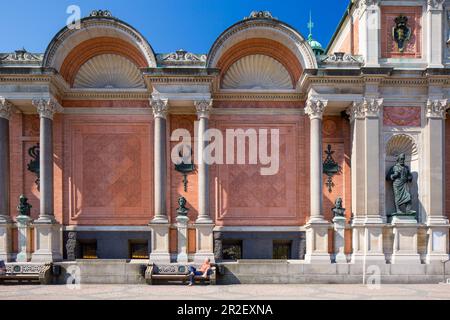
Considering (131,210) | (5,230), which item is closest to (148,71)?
(131,210)

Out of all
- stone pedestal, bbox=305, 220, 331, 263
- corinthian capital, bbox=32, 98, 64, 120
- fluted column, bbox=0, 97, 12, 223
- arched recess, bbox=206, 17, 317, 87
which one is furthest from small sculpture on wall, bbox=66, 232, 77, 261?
stone pedestal, bbox=305, 220, 331, 263

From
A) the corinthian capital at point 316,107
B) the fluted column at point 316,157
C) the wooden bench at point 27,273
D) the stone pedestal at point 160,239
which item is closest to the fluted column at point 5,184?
the wooden bench at point 27,273

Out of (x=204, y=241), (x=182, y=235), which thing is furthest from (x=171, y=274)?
(x=204, y=241)

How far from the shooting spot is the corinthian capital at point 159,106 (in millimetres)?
18109

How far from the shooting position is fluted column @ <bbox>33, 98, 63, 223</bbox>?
58.5 ft

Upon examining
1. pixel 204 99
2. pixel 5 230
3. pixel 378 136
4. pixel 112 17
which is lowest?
pixel 5 230

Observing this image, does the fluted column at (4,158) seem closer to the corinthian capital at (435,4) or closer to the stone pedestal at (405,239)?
the stone pedestal at (405,239)

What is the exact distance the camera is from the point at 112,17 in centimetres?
1806

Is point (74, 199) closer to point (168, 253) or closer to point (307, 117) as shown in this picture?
point (168, 253)

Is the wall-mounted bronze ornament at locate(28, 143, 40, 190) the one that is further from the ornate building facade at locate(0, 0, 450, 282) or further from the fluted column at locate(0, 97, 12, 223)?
the fluted column at locate(0, 97, 12, 223)

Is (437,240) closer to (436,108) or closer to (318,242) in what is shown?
(318,242)

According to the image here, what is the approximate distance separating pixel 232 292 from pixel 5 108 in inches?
444

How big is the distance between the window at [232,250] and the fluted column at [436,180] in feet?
24.6

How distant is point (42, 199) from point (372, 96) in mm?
13471
